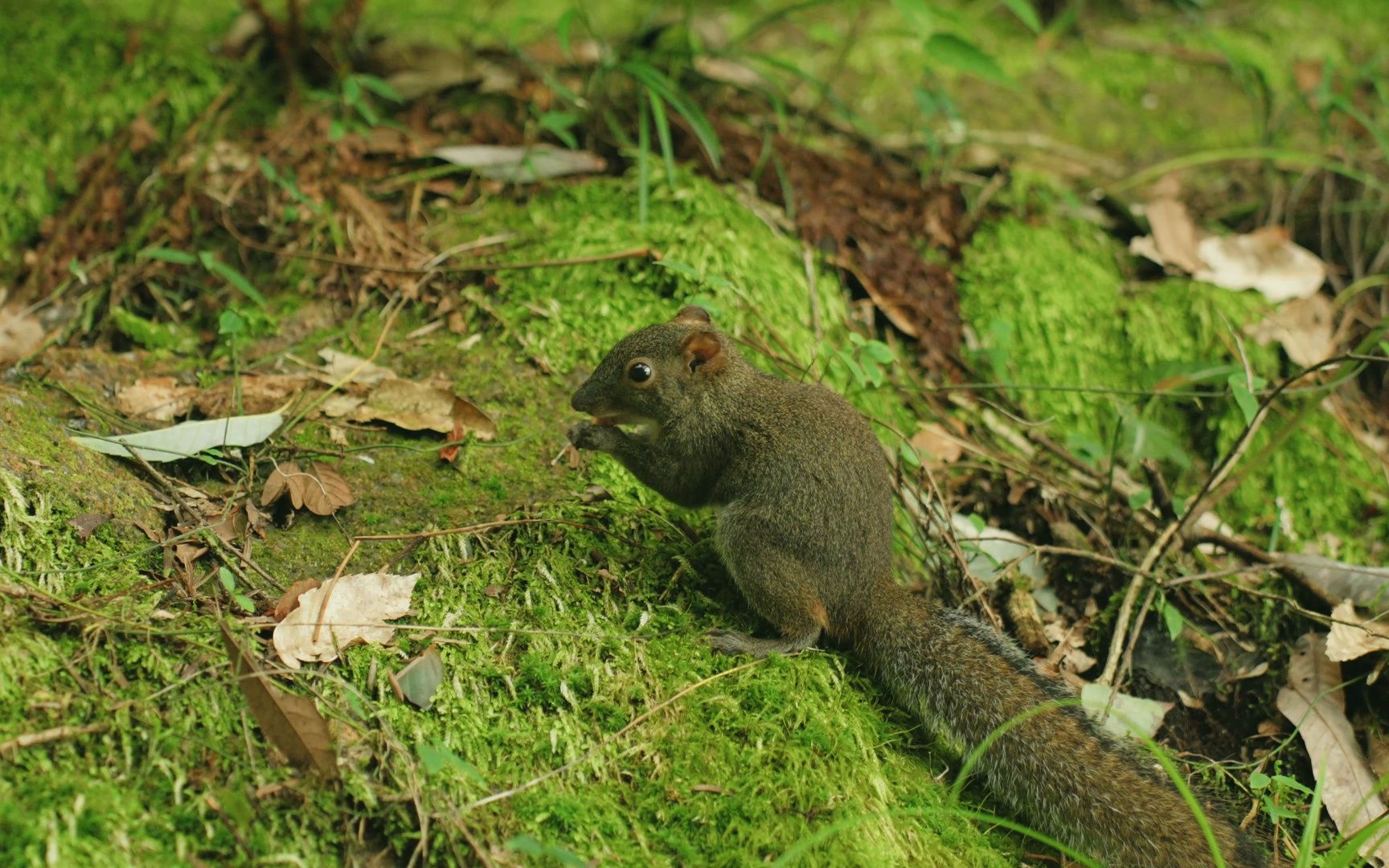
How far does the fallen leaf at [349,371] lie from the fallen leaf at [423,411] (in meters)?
0.11

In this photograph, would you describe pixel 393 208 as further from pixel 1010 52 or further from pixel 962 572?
pixel 1010 52

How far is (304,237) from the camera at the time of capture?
16.8 feet

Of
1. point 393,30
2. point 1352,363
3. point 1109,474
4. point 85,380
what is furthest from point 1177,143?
point 85,380

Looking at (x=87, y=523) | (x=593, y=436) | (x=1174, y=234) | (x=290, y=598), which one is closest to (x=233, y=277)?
(x=87, y=523)

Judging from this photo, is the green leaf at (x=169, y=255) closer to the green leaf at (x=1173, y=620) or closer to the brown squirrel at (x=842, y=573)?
the brown squirrel at (x=842, y=573)

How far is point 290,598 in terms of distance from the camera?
3283 millimetres

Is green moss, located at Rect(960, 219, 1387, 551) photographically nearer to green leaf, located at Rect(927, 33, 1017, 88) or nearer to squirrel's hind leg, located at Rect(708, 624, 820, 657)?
green leaf, located at Rect(927, 33, 1017, 88)

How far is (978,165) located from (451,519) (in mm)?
4064

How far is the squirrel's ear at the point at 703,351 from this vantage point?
3896 mm

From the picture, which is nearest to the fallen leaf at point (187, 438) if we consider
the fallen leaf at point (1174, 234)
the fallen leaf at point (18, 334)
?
the fallen leaf at point (18, 334)

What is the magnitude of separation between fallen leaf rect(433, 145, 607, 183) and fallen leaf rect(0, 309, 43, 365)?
1981 millimetres

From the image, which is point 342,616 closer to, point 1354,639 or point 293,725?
point 293,725

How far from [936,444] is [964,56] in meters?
1.91

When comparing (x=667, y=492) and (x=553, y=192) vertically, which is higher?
(x=553, y=192)
